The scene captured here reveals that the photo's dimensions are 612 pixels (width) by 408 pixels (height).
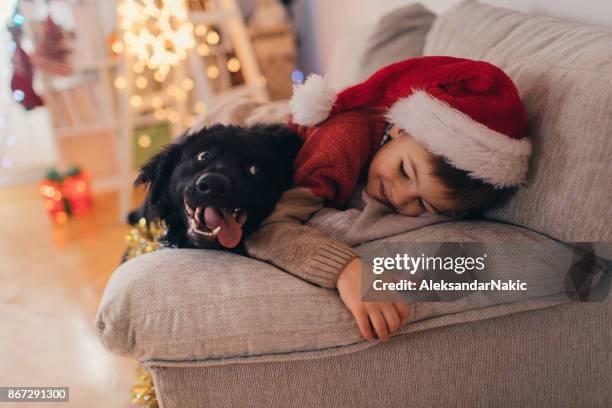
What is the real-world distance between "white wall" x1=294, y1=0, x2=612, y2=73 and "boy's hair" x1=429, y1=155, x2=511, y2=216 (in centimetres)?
51

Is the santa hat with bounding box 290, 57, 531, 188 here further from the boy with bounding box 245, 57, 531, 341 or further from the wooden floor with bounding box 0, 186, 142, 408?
the wooden floor with bounding box 0, 186, 142, 408

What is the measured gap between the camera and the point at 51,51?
293cm

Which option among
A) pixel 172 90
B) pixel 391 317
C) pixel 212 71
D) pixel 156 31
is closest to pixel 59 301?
pixel 172 90

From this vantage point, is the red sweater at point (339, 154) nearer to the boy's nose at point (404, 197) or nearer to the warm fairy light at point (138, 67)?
the boy's nose at point (404, 197)

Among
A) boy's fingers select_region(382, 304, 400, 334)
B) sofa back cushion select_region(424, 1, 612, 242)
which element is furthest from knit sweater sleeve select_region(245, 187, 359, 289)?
sofa back cushion select_region(424, 1, 612, 242)

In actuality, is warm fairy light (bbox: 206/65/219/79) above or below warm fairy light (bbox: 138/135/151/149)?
above

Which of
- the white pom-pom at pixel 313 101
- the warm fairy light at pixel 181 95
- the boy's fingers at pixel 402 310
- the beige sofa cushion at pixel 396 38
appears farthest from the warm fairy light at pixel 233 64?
the boy's fingers at pixel 402 310

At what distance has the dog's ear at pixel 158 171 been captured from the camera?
1.09 metres

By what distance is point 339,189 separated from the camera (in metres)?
1.14

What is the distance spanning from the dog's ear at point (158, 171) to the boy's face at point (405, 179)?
1.46 feet

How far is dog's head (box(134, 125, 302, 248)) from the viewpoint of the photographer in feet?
3.12

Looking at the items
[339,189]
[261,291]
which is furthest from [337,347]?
[339,189]

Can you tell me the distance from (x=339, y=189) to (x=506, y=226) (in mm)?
364

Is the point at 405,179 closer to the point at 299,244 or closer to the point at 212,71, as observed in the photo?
the point at 299,244
